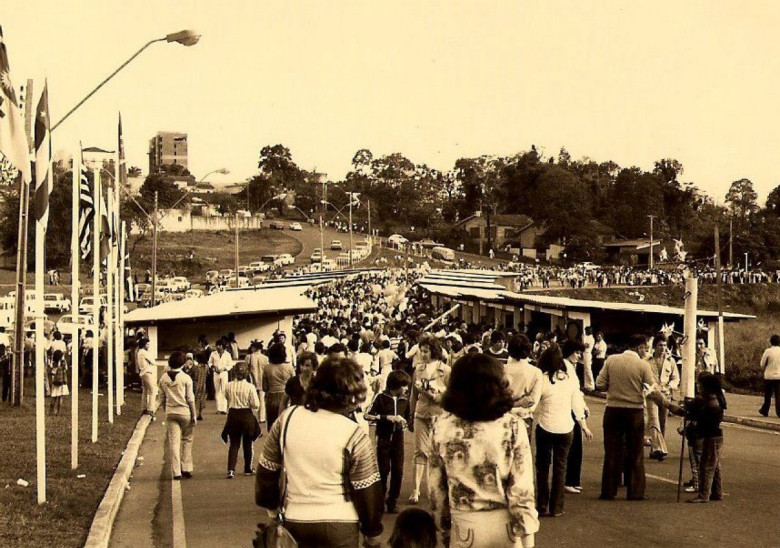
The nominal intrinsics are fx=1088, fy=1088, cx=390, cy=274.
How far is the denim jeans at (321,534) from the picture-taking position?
5.12m

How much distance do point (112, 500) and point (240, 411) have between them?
206 centimetres

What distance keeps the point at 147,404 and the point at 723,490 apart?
39.3ft

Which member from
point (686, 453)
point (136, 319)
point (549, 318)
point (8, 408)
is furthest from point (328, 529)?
point (549, 318)

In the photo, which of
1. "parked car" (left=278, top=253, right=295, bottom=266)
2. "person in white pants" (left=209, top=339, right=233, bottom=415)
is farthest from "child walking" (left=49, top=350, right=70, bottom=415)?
"parked car" (left=278, top=253, right=295, bottom=266)

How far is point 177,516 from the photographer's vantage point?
445 inches

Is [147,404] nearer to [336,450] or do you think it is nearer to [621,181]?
[336,450]

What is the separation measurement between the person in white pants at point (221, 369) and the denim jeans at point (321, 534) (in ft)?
52.0

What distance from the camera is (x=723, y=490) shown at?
39.3 ft

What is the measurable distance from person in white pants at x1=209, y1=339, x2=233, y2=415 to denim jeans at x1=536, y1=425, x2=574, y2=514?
11304 millimetres

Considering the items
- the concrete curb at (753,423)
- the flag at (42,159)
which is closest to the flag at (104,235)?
the flag at (42,159)

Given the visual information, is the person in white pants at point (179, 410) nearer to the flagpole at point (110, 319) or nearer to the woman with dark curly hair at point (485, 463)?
the flagpole at point (110, 319)

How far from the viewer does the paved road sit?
9.67 metres

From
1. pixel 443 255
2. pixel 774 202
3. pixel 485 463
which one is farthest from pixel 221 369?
pixel 774 202

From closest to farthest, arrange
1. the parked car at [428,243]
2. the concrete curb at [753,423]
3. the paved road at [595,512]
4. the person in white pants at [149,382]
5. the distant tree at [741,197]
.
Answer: the paved road at [595,512] < the concrete curb at [753,423] < the person in white pants at [149,382] < the parked car at [428,243] < the distant tree at [741,197]
